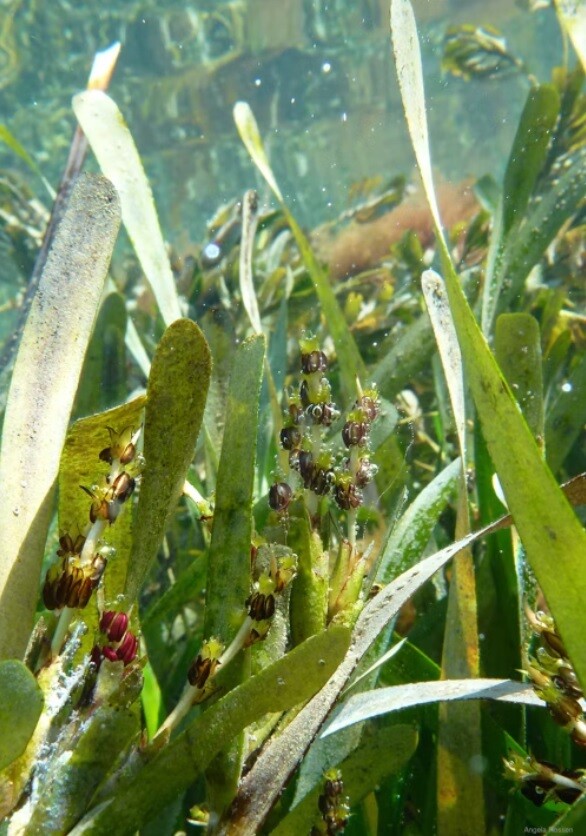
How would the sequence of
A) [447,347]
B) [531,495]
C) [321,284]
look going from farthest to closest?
[321,284] → [447,347] → [531,495]

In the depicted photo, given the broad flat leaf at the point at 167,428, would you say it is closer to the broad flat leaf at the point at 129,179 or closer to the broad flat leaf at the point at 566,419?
the broad flat leaf at the point at 129,179

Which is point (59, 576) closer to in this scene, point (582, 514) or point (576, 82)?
point (582, 514)

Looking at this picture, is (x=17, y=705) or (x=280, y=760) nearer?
→ (x=17, y=705)

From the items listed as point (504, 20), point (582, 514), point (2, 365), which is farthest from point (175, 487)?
point (504, 20)

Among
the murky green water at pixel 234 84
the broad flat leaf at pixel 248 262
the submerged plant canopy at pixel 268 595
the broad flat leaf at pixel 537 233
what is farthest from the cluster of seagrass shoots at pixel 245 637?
the murky green water at pixel 234 84

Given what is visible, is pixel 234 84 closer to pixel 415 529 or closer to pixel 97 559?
pixel 415 529

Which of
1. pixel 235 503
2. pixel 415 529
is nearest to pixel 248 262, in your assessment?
pixel 415 529

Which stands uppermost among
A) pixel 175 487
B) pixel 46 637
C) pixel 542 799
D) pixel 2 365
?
pixel 2 365
